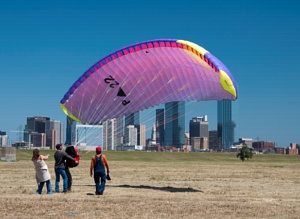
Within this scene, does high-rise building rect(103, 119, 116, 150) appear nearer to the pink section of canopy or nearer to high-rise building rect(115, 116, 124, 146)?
high-rise building rect(115, 116, 124, 146)

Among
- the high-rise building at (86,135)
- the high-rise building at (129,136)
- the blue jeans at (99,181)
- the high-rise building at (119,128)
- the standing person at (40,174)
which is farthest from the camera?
the high-rise building at (129,136)

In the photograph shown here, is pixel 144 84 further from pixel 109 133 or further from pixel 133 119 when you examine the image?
pixel 109 133

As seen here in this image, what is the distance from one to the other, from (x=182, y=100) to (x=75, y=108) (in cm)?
413

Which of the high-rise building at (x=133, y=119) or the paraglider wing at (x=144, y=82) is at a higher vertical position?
the paraglider wing at (x=144, y=82)

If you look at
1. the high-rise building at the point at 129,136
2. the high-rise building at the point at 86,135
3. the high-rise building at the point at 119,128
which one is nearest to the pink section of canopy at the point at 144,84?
the high-rise building at the point at 86,135

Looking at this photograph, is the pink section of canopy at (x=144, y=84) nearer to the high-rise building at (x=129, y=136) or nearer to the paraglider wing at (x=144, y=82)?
the paraglider wing at (x=144, y=82)

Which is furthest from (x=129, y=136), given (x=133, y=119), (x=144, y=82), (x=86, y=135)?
(x=144, y=82)

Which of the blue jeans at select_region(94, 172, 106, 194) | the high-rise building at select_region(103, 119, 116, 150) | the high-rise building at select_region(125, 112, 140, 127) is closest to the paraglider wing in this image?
the high-rise building at select_region(103, 119, 116, 150)

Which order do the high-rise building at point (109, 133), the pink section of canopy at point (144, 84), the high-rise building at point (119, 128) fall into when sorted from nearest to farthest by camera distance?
1. the pink section of canopy at point (144, 84)
2. the high-rise building at point (119, 128)
3. the high-rise building at point (109, 133)

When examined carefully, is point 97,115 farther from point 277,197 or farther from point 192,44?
point 277,197

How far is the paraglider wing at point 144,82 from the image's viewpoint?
18859 mm

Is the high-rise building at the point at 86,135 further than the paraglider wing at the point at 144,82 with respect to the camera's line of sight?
Yes

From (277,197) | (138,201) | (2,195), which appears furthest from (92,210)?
(277,197)

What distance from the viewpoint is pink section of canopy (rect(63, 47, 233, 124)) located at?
1923 centimetres
